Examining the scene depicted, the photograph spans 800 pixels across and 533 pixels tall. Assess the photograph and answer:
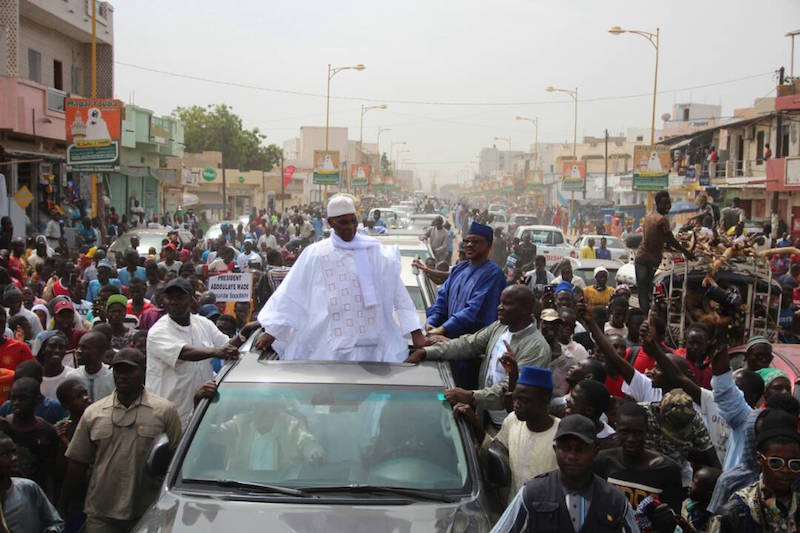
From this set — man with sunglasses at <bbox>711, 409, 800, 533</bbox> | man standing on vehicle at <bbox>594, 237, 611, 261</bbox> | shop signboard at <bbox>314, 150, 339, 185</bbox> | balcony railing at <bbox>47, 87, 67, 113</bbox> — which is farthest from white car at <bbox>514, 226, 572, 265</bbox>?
shop signboard at <bbox>314, 150, 339, 185</bbox>

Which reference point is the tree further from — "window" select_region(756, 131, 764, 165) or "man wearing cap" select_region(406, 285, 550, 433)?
"man wearing cap" select_region(406, 285, 550, 433)

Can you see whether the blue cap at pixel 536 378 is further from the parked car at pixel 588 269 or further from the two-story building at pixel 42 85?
the two-story building at pixel 42 85

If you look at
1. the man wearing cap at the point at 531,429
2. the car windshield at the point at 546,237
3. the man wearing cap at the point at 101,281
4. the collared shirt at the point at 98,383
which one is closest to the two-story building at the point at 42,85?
the man wearing cap at the point at 101,281

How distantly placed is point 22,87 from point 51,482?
20.0 metres

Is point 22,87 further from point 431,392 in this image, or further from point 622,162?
point 622,162

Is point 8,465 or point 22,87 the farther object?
point 22,87

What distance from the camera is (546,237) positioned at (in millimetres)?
25578

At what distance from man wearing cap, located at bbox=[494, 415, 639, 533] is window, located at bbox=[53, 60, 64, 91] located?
93.7ft

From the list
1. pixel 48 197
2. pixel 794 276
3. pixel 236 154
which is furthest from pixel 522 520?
pixel 236 154

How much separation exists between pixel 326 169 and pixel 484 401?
42.1 m

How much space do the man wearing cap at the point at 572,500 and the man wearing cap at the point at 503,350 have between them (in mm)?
1330

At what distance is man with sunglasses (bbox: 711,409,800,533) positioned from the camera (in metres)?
3.79

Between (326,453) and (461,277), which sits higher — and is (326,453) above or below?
below

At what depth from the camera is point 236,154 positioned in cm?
7750
